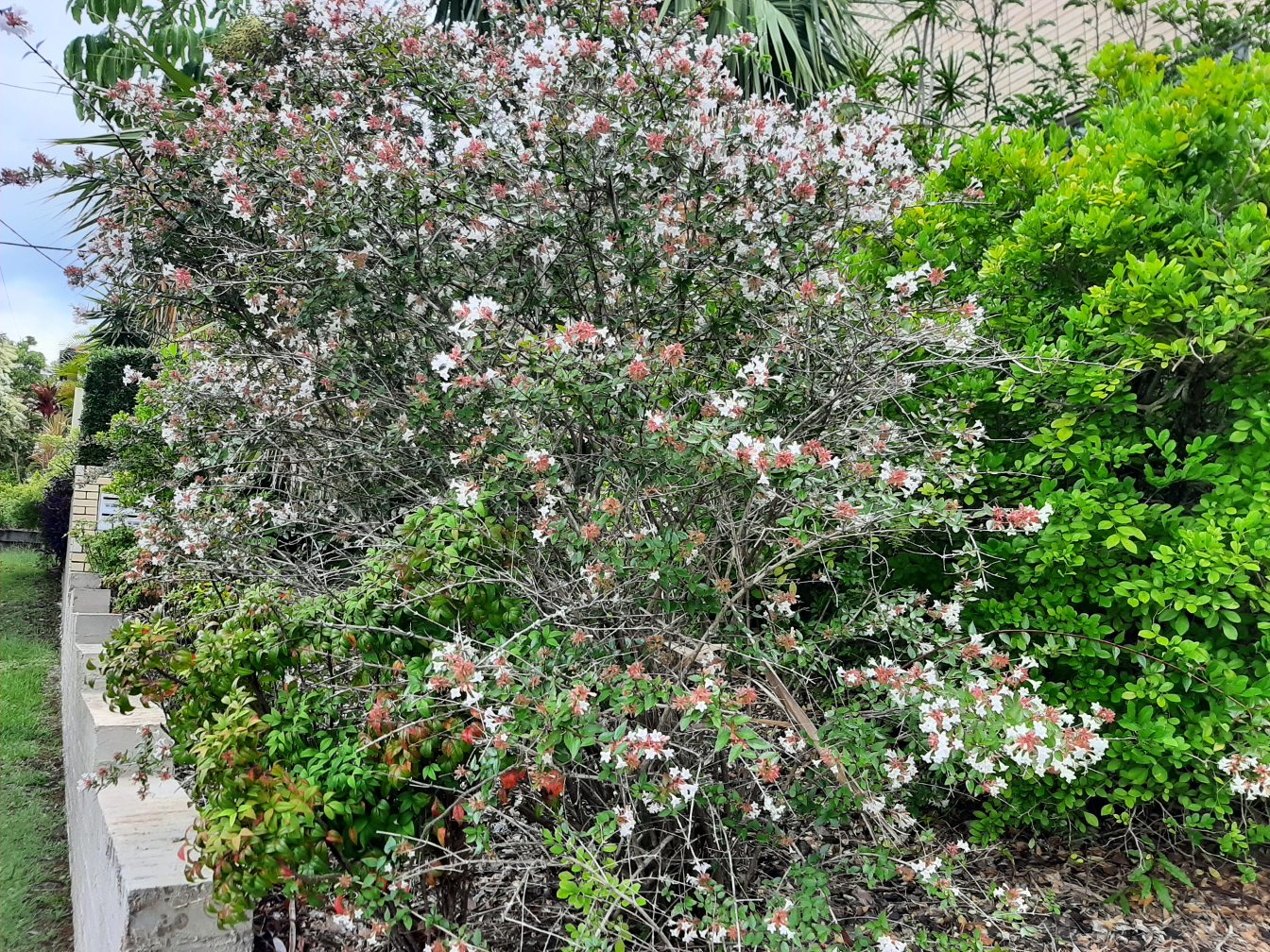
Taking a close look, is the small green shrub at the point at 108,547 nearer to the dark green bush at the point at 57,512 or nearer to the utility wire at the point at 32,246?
the utility wire at the point at 32,246

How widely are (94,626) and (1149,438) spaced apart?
246 inches

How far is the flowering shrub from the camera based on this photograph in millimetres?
2098

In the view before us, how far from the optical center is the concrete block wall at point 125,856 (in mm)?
2244

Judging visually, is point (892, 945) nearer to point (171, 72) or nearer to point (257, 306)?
point (257, 306)

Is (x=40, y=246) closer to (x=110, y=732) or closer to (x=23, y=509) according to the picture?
(x=110, y=732)

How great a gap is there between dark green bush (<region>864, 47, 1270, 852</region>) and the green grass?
4481mm

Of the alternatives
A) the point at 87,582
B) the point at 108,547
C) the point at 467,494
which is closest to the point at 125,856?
the point at 467,494

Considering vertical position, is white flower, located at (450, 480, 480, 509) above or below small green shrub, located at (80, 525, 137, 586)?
below

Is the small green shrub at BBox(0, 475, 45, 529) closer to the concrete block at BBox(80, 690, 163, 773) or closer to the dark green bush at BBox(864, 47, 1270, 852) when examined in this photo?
the concrete block at BBox(80, 690, 163, 773)

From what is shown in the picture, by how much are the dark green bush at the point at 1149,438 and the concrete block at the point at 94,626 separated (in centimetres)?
551

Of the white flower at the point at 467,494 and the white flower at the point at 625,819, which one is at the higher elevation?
the white flower at the point at 467,494

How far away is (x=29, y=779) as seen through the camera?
17.9 feet

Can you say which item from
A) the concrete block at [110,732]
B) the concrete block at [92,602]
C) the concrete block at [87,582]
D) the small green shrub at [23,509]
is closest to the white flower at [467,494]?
the concrete block at [110,732]

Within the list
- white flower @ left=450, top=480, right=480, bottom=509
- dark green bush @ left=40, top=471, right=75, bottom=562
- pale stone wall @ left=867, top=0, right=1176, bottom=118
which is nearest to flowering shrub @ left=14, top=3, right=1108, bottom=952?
white flower @ left=450, top=480, right=480, bottom=509
